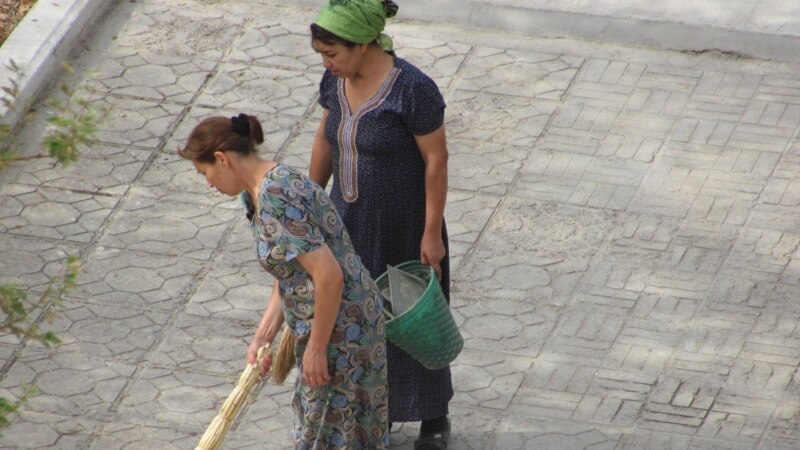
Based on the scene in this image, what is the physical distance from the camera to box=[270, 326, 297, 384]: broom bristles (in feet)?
16.2

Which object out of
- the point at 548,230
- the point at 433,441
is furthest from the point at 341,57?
the point at 548,230

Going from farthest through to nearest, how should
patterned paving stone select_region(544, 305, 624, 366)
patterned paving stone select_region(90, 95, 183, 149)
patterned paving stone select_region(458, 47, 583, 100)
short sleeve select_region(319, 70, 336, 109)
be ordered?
patterned paving stone select_region(458, 47, 583, 100), patterned paving stone select_region(90, 95, 183, 149), patterned paving stone select_region(544, 305, 624, 366), short sleeve select_region(319, 70, 336, 109)

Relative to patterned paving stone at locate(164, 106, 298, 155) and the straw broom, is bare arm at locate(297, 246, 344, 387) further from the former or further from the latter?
patterned paving stone at locate(164, 106, 298, 155)

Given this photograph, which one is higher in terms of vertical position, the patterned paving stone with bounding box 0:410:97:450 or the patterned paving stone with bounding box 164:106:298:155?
the patterned paving stone with bounding box 0:410:97:450

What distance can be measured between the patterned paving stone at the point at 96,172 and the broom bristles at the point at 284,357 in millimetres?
2988

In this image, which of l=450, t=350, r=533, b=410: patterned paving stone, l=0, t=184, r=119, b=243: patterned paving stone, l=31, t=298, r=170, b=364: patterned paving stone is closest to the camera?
l=450, t=350, r=533, b=410: patterned paving stone

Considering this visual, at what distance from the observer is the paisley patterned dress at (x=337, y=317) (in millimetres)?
4496

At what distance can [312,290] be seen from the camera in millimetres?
4648

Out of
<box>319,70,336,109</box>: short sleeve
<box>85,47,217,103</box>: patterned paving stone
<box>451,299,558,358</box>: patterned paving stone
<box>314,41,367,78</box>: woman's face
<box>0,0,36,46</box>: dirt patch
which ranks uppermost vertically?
<box>314,41,367,78</box>: woman's face

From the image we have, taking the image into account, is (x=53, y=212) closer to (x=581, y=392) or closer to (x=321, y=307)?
(x=581, y=392)

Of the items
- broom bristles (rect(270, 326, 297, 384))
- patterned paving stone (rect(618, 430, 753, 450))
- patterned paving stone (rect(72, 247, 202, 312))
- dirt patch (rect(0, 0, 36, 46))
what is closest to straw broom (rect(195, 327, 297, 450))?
broom bristles (rect(270, 326, 297, 384))

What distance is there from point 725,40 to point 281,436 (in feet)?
14.4

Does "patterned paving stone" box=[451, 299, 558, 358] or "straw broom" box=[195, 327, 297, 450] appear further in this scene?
"patterned paving stone" box=[451, 299, 558, 358]

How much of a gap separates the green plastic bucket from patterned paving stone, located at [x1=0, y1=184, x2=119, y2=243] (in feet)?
8.98
